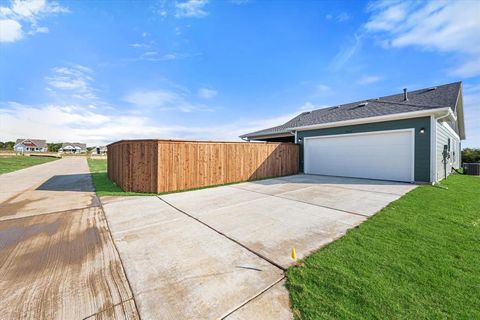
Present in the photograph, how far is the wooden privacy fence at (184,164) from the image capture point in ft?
21.2

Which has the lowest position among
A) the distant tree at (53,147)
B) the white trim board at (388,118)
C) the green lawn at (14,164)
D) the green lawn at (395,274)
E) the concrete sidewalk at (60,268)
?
the concrete sidewalk at (60,268)

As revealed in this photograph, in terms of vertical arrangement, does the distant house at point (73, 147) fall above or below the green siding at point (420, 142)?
above

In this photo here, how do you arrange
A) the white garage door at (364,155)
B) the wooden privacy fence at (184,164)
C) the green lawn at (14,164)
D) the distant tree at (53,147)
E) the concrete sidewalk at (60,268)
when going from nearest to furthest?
the concrete sidewalk at (60,268) → the wooden privacy fence at (184,164) → the white garage door at (364,155) → the green lawn at (14,164) → the distant tree at (53,147)

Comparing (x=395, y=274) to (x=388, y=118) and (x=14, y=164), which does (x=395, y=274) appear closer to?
(x=388, y=118)

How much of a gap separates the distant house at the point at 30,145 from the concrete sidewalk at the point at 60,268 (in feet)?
279

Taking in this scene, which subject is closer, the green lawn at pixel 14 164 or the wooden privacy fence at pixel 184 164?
the wooden privacy fence at pixel 184 164

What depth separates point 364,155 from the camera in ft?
29.1

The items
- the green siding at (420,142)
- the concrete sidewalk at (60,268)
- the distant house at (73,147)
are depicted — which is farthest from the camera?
the distant house at (73,147)

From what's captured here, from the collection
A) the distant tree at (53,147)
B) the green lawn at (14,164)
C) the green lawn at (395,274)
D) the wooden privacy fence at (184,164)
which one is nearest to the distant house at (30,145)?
the distant tree at (53,147)

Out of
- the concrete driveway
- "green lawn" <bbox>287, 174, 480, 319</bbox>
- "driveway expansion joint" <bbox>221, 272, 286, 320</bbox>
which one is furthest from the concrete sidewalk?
"green lawn" <bbox>287, 174, 480, 319</bbox>

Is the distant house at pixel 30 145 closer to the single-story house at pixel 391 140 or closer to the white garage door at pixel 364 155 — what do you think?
the white garage door at pixel 364 155

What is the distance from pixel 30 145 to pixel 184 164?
8608 cm

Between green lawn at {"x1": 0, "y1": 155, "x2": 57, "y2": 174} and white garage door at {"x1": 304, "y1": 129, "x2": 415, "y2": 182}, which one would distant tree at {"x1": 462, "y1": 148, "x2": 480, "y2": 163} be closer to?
white garage door at {"x1": 304, "y1": 129, "x2": 415, "y2": 182}

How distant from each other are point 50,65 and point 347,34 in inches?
534
